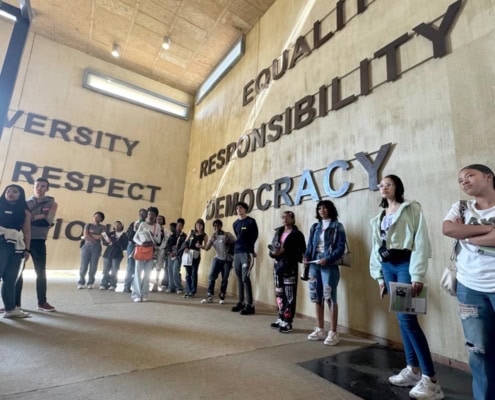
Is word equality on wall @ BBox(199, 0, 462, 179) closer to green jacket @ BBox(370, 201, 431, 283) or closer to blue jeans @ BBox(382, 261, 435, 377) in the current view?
green jacket @ BBox(370, 201, 431, 283)

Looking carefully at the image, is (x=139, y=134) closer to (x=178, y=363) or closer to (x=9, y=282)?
(x=9, y=282)

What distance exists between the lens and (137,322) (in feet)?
9.10

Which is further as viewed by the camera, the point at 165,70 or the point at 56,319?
the point at 165,70

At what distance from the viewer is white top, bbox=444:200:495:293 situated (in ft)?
4.00

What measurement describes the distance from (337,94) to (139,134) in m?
6.18

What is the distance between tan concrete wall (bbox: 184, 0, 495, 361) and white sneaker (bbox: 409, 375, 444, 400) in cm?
74

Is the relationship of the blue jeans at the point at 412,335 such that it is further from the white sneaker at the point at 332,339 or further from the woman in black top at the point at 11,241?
the woman in black top at the point at 11,241

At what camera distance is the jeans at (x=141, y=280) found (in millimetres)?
3879

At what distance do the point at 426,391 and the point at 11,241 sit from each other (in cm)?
364

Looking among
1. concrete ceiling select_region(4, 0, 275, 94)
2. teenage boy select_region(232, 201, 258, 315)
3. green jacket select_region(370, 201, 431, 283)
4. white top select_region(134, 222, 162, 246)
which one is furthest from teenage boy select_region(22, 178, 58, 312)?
concrete ceiling select_region(4, 0, 275, 94)

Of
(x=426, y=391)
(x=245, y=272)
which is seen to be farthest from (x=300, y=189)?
(x=426, y=391)

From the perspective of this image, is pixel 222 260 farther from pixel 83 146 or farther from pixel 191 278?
pixel 83 146

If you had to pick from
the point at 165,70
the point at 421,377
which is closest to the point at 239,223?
the point at 421,377

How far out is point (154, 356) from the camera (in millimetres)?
1962
